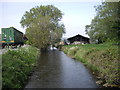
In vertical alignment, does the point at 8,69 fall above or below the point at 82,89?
above

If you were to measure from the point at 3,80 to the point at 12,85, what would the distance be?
0.41 meters

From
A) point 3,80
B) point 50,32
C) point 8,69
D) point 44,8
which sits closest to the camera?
point 3,80

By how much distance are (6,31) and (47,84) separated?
1743 cm

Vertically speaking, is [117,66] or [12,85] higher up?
[117,66]

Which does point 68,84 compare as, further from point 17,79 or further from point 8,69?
point 8,69

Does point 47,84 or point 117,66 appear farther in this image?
point 47,84

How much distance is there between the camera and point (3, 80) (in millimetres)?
5156

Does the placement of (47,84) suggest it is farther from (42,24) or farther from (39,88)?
(42,24)

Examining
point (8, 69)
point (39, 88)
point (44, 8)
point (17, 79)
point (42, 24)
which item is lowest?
point (39, 88)

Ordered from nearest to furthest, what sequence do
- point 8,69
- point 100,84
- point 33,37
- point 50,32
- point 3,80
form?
point 3,80
point 8,69
point 100,84
point 33,37
point 50,32

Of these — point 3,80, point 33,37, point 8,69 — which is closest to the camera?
point 3,80

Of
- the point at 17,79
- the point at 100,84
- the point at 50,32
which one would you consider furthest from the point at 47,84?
the point at 50,32

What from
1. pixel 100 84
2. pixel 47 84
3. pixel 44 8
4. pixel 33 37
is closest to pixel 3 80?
pixel 47 84

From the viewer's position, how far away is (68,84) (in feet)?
22.4
